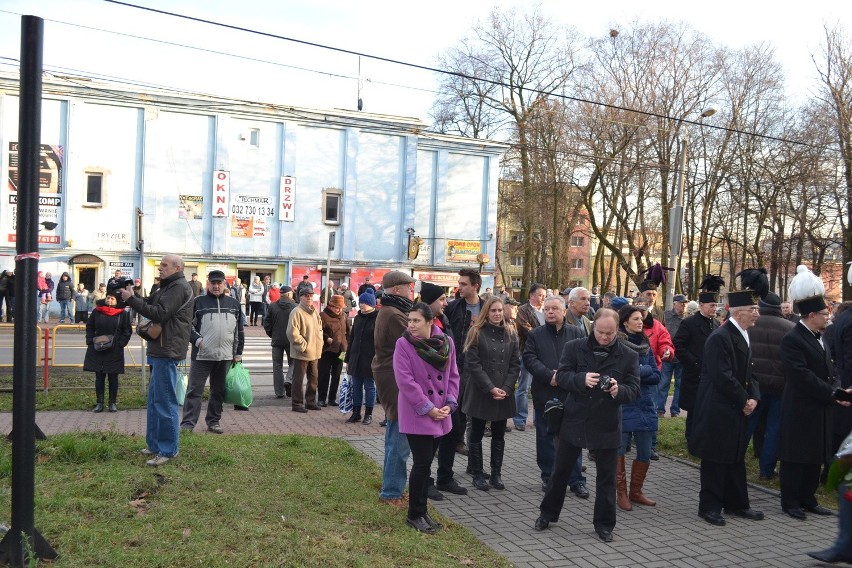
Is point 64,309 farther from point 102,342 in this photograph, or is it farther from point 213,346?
point 213,346

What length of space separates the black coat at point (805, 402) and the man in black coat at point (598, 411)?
194cm

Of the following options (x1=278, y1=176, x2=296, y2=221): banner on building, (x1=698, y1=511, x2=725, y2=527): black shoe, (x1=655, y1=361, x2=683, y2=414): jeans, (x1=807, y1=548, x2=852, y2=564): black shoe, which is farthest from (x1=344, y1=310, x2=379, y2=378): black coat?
(x1=278, y1=176, x2=296, y2=221): banner on building

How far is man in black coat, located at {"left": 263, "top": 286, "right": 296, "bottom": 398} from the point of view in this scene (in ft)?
43.5

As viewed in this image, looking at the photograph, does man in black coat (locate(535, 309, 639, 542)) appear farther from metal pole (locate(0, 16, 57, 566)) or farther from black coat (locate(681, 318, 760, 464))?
metal pole (locate(0, 16, 57, 566))

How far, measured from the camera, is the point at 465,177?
4166 centimetres

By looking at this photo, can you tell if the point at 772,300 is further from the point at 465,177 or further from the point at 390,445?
the point at 465,177

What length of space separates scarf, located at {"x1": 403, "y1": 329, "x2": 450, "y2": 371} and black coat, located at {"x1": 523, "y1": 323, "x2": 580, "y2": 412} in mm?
1530

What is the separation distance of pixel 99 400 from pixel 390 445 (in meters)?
6.26

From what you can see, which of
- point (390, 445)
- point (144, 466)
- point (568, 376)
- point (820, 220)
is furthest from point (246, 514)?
point (820, 220)

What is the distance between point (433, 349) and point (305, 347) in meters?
6.01

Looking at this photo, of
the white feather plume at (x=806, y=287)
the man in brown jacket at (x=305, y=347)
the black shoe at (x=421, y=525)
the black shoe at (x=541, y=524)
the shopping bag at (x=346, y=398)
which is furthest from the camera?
the man in brown jacket at (x=305, y=347)

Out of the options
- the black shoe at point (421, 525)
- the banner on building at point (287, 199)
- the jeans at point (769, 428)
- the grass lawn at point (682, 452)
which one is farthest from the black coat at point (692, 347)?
the banner on building at point (287, 199)

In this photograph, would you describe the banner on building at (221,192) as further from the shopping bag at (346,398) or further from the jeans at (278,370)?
the shopping bag at (346,398)

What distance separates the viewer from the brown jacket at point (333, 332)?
41.7 feet
